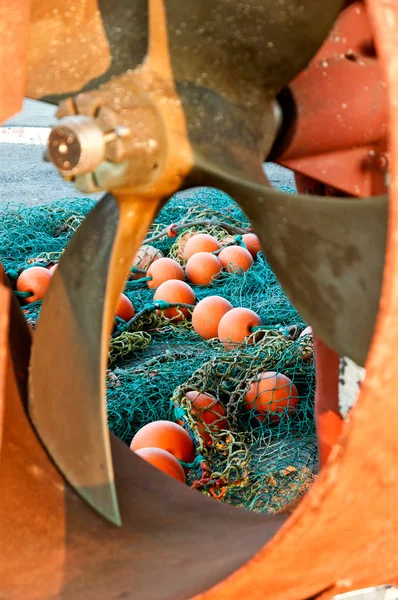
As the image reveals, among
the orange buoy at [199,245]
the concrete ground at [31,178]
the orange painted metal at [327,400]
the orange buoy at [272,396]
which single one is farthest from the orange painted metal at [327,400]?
the concrete ground at [31,178]

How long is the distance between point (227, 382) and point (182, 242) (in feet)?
5.43

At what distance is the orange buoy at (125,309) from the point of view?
389cm

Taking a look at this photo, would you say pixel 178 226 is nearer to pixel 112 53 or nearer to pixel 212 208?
pixel 212 208

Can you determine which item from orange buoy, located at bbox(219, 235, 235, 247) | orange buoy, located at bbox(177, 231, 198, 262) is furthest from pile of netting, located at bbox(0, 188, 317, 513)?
orange buoy, located at bbox(219, 235, 235, 247)

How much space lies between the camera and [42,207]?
5496 millimetres

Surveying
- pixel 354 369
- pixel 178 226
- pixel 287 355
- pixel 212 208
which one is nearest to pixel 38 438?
pixel 354 369

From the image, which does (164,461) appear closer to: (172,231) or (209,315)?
(209,315)

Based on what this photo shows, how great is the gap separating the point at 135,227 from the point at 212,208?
3779 millimetres

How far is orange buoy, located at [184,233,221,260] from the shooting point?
4.51m

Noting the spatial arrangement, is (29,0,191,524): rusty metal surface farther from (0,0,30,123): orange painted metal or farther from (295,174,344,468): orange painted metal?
(295,174,344,468): orange painted metal

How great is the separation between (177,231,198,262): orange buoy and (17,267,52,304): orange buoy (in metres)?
0.83

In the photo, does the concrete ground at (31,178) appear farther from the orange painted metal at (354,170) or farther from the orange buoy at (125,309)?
the orange painted metal at (354,170)

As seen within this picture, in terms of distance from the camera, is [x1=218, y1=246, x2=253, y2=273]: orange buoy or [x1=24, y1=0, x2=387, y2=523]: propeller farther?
[x1=218, y1=246, x2=253, y2=273]: orange buoy

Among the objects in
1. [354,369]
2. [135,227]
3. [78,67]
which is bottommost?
[354,369]
